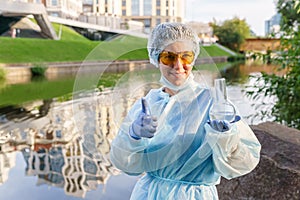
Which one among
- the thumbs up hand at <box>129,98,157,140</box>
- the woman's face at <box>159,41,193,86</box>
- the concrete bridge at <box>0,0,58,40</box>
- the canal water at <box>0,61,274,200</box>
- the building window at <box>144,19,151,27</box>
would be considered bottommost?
the canal water at <box>0,61,274,200</box>

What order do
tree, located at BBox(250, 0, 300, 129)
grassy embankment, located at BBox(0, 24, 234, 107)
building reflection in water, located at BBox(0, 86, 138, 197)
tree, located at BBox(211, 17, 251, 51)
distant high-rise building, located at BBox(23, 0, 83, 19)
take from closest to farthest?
grassy embankment, located at BBox(0, 24, 234, 107), building reflection in water, located at BBox(0, 86, 138, 197), tree, located at BBox(250, 0, 300, 129), distant high-rise building, located at BBox(23, 0, 83, 19), tree, located at BBox(211, 17, 251, 51)

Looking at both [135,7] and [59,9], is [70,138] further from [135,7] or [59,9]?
[59,9]

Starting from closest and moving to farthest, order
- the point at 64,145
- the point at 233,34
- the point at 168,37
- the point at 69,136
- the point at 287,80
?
the point at 168,37 → the point at 287,80 → the point at 64,145 → the point at 69,136 → the point at 233,34

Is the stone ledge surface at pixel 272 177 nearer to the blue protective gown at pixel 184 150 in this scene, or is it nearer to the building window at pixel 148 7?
the blue protective gown at pixel 184 150

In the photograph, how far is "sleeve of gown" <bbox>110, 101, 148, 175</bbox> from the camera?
1290 mm

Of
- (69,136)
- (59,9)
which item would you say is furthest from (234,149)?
(59,9)

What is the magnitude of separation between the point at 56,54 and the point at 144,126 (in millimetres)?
18882

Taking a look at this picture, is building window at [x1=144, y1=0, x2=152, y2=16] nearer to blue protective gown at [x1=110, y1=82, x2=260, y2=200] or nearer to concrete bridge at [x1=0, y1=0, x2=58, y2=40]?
blue protective gown at [x1=110, y1=82, x2=260, y2=200]

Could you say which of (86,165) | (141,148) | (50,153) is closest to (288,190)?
(141,148)

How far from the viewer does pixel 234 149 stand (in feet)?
4.20

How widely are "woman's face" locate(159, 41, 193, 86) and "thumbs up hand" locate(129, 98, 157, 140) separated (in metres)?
0.17

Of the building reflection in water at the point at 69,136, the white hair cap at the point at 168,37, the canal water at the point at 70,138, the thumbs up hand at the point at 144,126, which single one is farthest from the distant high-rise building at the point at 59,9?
the thumbs up hand at the point at 144,126

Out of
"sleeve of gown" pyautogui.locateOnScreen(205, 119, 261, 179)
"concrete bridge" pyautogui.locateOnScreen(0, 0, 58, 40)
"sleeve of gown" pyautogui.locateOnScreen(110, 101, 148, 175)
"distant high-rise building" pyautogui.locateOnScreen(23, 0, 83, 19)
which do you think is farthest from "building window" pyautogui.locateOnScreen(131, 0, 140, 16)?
"distant high-rise building" pyautogui.locateOnScreen(23, 0, 83, 19)

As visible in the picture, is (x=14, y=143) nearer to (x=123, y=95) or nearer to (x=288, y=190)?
(x=288, y=190)
